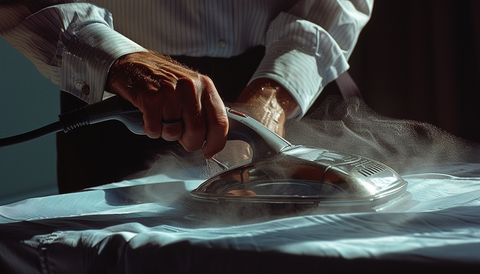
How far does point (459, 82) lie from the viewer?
2.35m

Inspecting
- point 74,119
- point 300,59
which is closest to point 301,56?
point 300,59

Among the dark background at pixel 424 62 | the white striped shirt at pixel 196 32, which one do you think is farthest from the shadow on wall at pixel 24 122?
the dark background at pixel 424 62

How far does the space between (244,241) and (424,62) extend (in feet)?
8.43

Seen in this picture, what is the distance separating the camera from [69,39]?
2.63 ft

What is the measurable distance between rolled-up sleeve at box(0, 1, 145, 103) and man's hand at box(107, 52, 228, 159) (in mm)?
154

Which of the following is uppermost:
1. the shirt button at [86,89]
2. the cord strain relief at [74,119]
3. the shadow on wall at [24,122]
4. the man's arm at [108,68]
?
the man's arm at [108,68]

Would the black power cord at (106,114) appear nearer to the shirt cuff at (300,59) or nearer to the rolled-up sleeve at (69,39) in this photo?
the rolled-up sleeve at (69,39)

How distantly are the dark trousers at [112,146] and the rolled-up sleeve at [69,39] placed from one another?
18 centimetres

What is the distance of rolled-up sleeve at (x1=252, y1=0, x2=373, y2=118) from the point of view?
993 millimetres

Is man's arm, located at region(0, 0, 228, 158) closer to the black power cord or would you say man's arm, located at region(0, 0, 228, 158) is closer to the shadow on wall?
the black power cord

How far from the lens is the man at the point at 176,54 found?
614 mm

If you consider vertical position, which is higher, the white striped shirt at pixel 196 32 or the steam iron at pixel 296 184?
the white striped shirt at pixel 196 32

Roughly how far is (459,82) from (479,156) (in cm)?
178

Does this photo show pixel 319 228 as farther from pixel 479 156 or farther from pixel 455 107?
pixel 455 107
